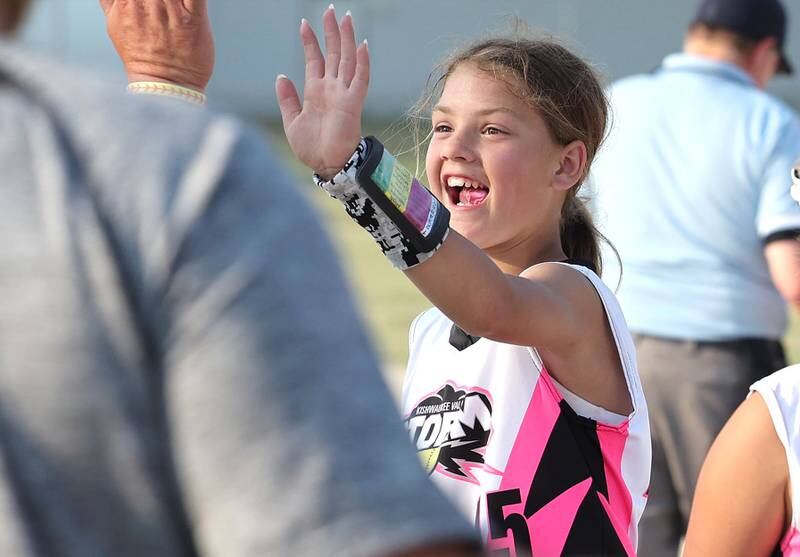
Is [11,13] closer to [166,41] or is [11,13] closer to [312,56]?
[312,56]

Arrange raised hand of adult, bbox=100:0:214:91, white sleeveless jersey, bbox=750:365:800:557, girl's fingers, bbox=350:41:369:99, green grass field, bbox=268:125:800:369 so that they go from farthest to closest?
1. green grass field, bbox=268:125:800:369
2. raised hand of adult, bbox=100:0:214:91
3. white sleeveless jersey, bbox=750:365:800:557
4. girl's fingers, bbox=350:41:369:99

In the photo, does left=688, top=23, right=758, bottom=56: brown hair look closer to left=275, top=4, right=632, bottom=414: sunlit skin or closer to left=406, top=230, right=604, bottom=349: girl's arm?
left=275, top=4, right=632, bottom=414: sunlit skin

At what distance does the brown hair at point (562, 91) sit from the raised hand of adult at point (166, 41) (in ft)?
2.08

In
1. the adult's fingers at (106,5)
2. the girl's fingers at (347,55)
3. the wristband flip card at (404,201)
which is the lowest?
the wristband flip card at (404,201)

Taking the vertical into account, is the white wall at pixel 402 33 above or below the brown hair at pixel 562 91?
above

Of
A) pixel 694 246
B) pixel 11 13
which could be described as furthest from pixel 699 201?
pixel 11 13

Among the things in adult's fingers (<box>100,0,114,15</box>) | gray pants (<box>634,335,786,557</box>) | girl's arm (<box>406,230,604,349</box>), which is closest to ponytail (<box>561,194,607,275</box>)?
girl's arm (<box>406,230,604,349</box>)

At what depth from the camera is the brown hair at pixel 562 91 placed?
2705 mm

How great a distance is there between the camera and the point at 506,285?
85.2 inches

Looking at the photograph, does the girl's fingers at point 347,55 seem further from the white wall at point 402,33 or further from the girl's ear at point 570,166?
the white wall at point 402,33

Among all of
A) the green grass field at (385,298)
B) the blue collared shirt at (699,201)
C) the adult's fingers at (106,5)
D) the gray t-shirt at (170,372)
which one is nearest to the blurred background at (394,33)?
the green grass field at (385,298)

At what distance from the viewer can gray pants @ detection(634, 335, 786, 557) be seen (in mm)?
4383

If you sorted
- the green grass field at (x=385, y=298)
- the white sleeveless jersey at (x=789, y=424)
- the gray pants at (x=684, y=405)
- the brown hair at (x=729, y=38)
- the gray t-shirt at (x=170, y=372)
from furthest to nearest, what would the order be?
the green grass field at (x=385, y=298) < the brown hair at (x=729, y=38) < the gray pants at (x=684, y=405) < the white sleeveless jersey at (x=789, y=424) < the gray t-shirt at (x=170, y=372)

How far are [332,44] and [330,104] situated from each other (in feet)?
0.44
